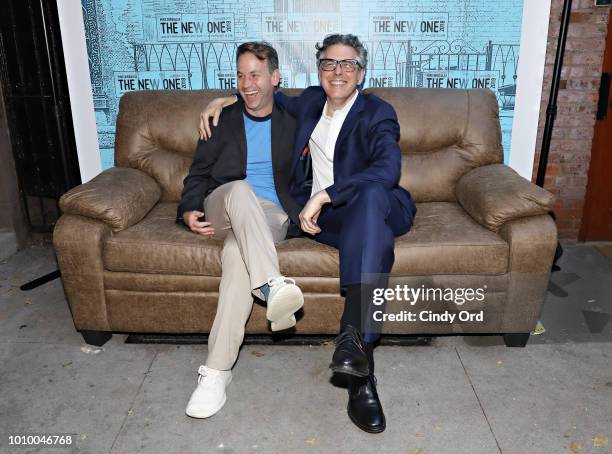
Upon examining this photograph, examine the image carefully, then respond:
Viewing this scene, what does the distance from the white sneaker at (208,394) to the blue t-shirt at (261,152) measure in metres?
0.79

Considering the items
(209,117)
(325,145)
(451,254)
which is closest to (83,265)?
(209,117)

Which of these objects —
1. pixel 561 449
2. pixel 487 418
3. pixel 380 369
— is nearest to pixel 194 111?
pixel 380 369

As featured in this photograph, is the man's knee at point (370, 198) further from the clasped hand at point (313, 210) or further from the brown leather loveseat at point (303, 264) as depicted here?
the brown leather loveseat at point (303, 264)

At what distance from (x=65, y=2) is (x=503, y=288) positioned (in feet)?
9.02

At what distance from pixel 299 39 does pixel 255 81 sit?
0.90 m

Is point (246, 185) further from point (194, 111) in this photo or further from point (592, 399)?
point (592, 399)

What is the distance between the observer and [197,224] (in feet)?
7.31

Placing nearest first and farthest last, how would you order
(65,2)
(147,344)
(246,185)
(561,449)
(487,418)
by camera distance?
(561,449), (487,418), (246,185), (147,344), (65,2)

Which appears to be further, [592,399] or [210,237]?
[210,237]

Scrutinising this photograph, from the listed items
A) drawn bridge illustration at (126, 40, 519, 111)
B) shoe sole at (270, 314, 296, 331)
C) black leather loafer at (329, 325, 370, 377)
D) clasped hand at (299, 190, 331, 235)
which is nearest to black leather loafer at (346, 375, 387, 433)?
black leather loafer at (329, 325, 370, 377)

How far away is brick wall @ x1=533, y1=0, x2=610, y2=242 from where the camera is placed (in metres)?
3.01

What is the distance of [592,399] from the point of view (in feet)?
6.31

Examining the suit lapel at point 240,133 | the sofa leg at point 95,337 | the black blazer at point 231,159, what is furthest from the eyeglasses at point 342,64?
the sofa leg at point 95,337

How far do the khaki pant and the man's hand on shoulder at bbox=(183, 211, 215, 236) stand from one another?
0.17 meters
